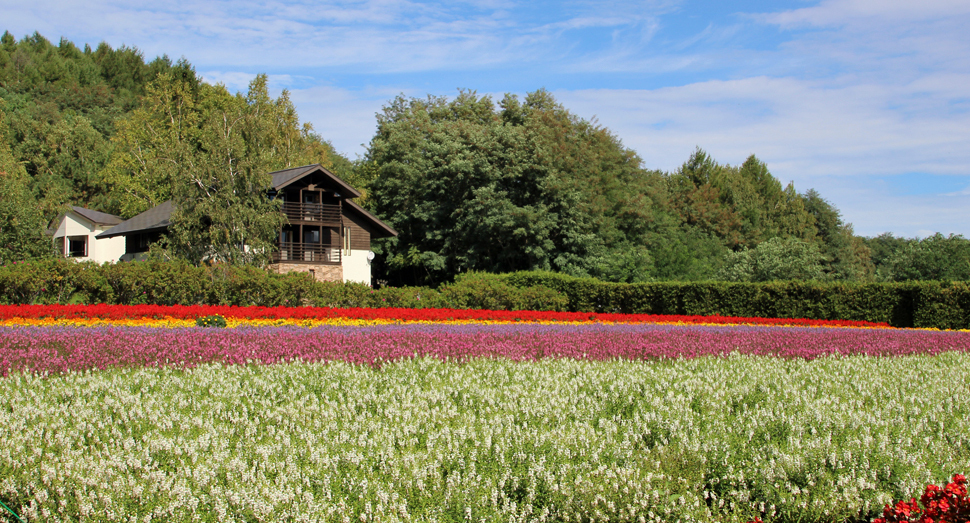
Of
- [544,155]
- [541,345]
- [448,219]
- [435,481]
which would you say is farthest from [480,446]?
[448,219]

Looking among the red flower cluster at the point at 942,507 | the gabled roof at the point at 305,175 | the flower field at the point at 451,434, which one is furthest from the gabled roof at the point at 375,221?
the red flower cluster at the point at 942,507

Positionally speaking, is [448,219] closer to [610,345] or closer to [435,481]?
[610,345]

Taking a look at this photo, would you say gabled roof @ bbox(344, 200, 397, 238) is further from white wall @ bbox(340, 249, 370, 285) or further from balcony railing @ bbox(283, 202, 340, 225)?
white wall @ bbox(340, 249, 370, 285)

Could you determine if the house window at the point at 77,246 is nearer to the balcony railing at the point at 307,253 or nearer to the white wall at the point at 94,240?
the white wall at the point at 94,240

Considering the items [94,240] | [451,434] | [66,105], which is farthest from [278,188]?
[66,105]

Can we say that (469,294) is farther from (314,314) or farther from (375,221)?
(375,221)

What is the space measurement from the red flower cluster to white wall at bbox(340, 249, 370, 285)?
37262mm

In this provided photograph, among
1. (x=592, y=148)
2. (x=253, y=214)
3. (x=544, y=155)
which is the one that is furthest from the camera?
(x=592, y=148)

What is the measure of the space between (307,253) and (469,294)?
18874 millimetres

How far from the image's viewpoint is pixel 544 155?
3634cm

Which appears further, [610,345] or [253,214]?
[253,214]

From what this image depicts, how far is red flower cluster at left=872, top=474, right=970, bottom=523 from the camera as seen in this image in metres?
3.31

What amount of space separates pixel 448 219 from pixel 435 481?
37089 millimetres

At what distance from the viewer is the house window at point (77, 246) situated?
50.9 metres
